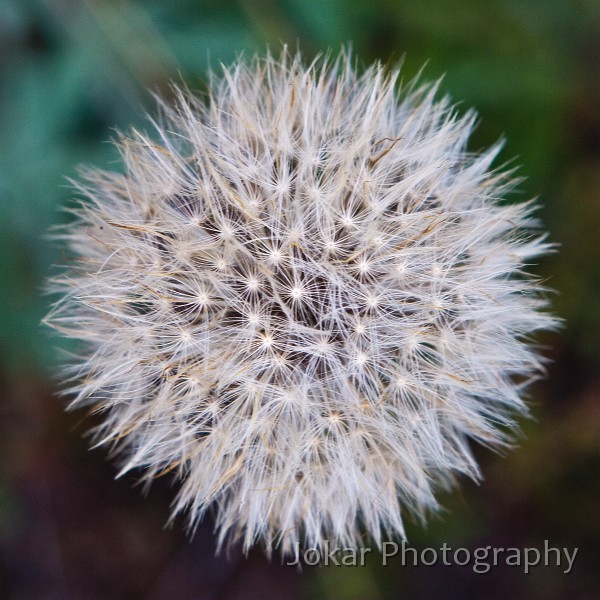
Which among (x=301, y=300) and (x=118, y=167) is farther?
(x=118, y=167)

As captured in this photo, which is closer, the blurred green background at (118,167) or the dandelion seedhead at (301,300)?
the dandelion seedhead at (301,300)

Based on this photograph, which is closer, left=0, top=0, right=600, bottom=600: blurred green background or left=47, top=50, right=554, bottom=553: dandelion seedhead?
left=47, top=50, right=554, bottom=553: dandelion seedhead

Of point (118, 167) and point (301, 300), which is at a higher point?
point (118, 167)

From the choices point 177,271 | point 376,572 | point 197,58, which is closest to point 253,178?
point 177,271

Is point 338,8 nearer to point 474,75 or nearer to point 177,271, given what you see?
point 474,75
